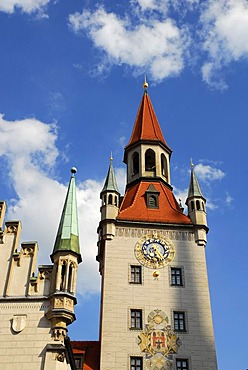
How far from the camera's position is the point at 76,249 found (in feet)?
57.6

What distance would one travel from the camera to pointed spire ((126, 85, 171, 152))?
130 feet

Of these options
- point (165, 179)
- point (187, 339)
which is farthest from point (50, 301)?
point (165, 179)

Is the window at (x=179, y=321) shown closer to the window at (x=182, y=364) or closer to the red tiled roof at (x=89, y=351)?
the window at (x=182, y=364)

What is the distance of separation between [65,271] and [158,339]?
1252cm

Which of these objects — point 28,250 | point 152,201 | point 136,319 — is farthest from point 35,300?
point 152,201

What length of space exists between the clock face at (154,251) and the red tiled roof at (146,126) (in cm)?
1073

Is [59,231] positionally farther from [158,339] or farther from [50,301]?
[158,339]

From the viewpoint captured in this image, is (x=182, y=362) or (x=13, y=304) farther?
(x=182, y=362)

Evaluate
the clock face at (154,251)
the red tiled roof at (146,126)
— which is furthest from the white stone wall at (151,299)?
the red tiled roof at (146,126)

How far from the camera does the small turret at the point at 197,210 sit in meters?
31.6

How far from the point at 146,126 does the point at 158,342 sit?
19790 millimetres

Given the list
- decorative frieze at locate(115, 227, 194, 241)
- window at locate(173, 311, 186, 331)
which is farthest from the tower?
decorative frieze at locate(115, 227, 194, 241)

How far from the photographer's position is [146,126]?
135 ft

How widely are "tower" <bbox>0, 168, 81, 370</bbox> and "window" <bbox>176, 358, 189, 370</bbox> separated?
10.5 metres
